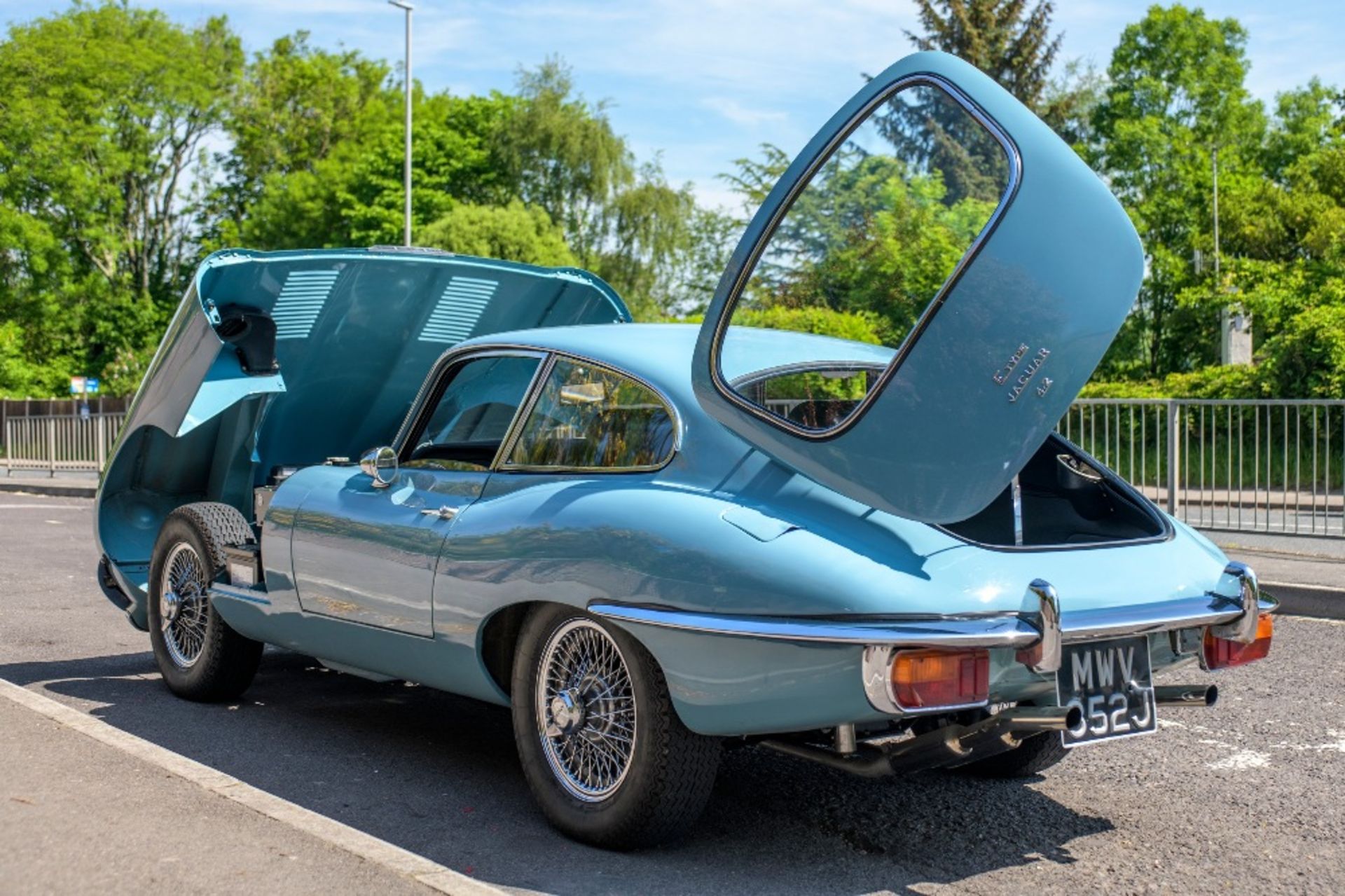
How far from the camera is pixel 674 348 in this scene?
4562 millimetres

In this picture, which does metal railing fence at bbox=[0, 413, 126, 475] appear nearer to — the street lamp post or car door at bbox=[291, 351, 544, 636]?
the street lamp post

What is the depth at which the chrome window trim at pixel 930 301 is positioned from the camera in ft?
11.7

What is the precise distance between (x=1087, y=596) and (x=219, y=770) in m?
2.85

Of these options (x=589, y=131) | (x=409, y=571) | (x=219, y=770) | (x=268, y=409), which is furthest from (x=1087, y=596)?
(x=589, y=131)

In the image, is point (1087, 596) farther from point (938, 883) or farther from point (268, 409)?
point (268, 409)

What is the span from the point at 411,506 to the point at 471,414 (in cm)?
65

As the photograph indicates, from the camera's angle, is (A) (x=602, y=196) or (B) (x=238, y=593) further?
(A) (x=602, y=196)

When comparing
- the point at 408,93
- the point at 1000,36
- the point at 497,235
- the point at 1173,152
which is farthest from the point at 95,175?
the point at 1173,152

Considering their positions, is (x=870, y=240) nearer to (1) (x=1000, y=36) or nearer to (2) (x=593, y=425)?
(2) (x=593, y=425)

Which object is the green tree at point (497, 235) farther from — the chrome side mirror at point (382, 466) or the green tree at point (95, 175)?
the chrome side mirror at point (382, 466)

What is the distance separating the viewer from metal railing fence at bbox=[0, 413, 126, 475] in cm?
2553

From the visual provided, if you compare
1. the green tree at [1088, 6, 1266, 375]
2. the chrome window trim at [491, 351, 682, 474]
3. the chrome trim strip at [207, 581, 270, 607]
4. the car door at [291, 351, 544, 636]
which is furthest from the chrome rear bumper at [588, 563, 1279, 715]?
the green tree at [1088, 6, 1266, 375]

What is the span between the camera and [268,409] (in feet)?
21.4

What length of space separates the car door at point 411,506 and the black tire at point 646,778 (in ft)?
2.43
